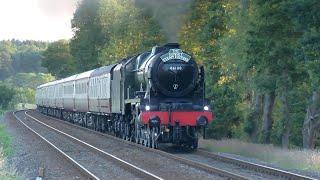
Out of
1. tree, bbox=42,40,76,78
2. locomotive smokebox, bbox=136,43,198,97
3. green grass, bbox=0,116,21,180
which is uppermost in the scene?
tree, bbox=42,40,76,78

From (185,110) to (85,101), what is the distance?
683 inches

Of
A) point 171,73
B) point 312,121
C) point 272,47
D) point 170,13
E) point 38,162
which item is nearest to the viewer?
point 38,162

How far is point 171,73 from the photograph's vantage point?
69.9 ft

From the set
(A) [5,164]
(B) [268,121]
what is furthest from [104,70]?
(A) [5,164]

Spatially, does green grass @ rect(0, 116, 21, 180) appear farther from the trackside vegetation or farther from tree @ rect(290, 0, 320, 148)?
tree @ rect(290, 0, 320, 148)

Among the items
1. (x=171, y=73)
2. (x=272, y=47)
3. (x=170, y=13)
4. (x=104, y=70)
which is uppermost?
(x=170, y=13)

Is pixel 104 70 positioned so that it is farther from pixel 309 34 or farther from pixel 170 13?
pixel 309 34

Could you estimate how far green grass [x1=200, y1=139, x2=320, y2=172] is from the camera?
16.3 meters

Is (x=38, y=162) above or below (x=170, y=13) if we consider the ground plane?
below

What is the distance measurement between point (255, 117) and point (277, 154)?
13.0m

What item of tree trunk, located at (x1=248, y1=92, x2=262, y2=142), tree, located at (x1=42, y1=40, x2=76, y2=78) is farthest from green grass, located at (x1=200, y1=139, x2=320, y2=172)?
tree, located at (x1=42, y1=40, x2=76, y2=78)

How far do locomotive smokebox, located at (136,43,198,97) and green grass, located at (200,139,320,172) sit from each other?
283cm

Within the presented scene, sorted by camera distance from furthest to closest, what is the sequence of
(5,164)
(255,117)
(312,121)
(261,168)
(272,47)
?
1. (255,117)
2. (312,121)
3. (272,47)
4. (5,164)
5. (261,168)

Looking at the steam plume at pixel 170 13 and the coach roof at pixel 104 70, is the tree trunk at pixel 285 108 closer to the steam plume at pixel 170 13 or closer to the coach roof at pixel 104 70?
the steam plume at pixel 170 13
